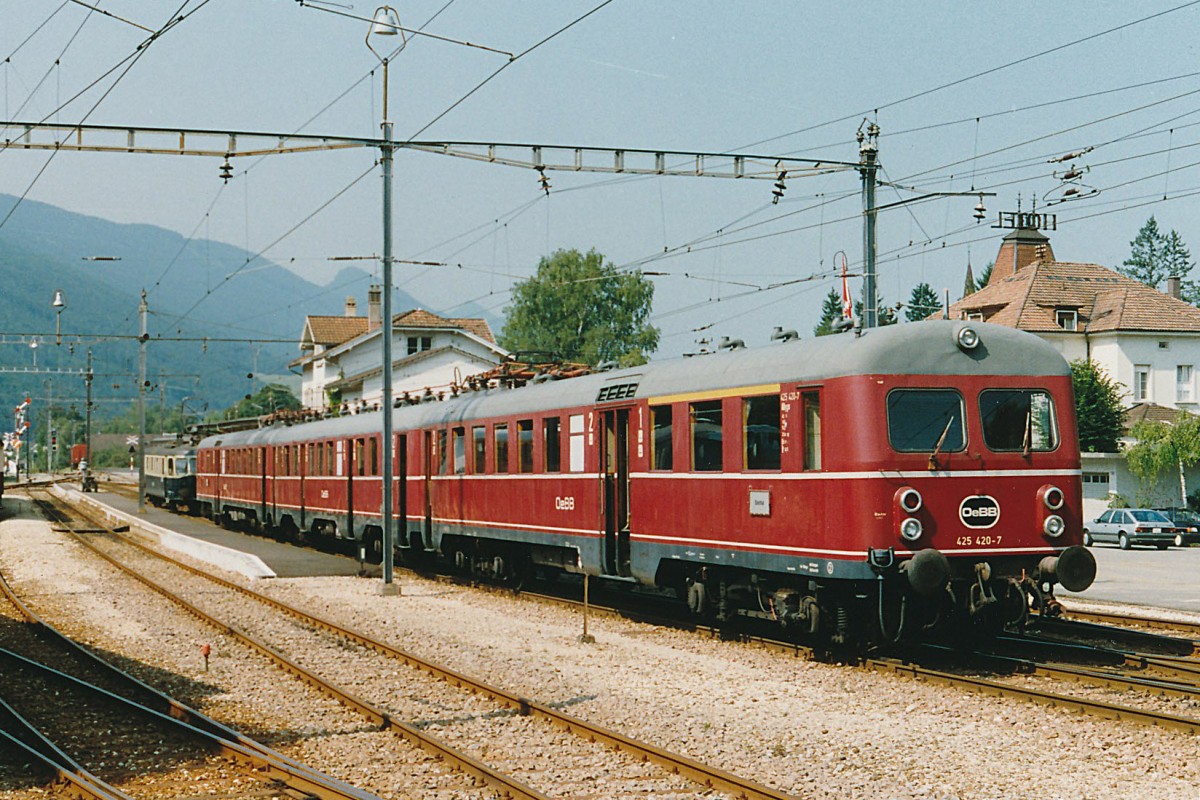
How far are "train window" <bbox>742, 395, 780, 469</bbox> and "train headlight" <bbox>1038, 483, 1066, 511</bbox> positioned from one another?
2790 mm

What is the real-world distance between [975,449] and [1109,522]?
29.7m

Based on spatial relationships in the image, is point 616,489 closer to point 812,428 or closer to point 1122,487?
point 812,428

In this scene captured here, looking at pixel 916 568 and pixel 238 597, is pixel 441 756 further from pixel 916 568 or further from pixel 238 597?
pixel 238 597

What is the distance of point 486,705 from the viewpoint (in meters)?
11.7

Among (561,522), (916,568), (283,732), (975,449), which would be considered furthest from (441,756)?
(561,522)

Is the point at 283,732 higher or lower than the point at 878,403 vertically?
lower

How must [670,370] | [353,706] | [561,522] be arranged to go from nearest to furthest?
[353,706] < [670,370] < [561,522]

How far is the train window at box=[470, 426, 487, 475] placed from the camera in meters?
22.0

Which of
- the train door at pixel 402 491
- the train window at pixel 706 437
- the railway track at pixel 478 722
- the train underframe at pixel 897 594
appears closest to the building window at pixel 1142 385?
the train door at pixel 402 491

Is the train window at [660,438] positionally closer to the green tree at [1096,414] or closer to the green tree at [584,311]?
the green tree at [1096,414]

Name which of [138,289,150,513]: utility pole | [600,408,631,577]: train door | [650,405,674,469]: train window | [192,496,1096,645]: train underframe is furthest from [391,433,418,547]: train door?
[138,289,150,513]: utility pole

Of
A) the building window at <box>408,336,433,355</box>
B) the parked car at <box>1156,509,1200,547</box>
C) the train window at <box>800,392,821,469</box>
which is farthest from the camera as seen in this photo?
the building window at <box>408,336,433,355</box>

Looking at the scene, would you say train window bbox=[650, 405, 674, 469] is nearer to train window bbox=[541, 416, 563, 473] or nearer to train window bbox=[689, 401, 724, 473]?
train window bbox=[689, 401, 724, 473]

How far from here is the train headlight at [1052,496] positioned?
13422mm
